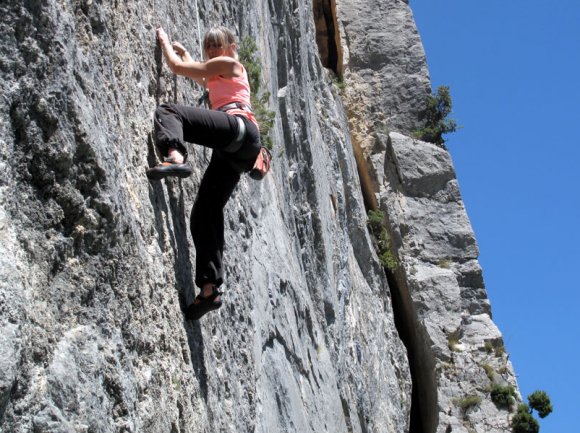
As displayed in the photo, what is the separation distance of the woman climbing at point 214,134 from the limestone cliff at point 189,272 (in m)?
0.14

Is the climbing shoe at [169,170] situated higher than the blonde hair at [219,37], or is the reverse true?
the blonde hair at [219,37]

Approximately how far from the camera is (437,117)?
21766 millimetres

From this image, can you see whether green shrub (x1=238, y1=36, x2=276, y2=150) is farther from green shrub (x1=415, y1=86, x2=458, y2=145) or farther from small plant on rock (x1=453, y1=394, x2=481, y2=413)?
green shrub (x1=415, y1=86, x2=458, y2=145)

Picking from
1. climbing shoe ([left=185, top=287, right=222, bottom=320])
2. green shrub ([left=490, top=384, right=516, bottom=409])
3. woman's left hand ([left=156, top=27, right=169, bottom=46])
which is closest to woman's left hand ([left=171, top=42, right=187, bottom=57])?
woman's left hand ([left=156, top=27, right=169, bottom=46])

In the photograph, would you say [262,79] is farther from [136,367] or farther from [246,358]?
[136,367]

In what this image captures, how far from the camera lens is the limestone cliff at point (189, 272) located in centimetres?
425

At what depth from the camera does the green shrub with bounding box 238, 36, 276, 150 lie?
10.3 m

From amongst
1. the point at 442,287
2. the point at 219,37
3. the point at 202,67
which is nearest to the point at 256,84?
the point at 219,37

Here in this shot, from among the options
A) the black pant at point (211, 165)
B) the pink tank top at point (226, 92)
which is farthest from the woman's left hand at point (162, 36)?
the black pant at point (211, 165)

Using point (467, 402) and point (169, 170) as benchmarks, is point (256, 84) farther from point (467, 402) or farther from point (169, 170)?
point (467, 402)

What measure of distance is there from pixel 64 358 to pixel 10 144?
0.93 meters

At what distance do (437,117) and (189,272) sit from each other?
1588 cm

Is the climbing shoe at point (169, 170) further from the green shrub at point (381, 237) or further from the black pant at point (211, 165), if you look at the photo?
the green shrub at point (381, 237)

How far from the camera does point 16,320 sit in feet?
12.5
